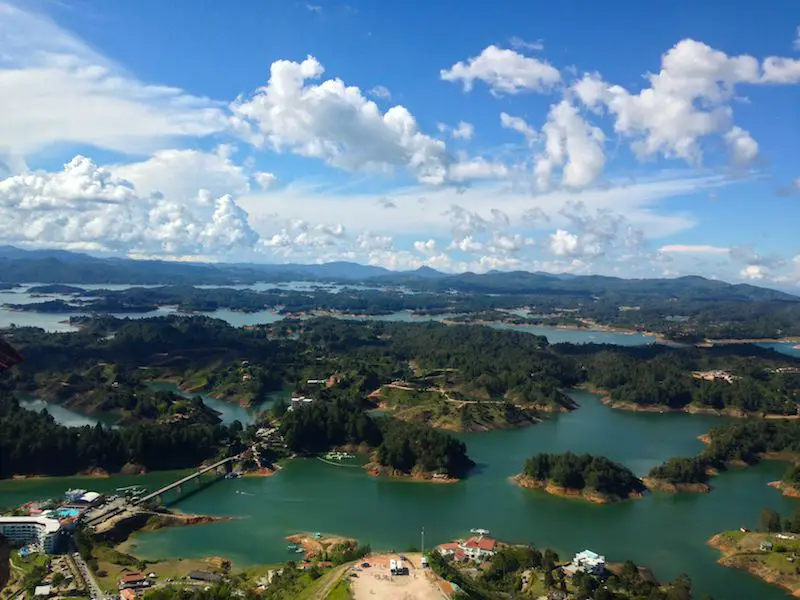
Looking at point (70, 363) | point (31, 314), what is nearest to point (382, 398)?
point (70, 363)

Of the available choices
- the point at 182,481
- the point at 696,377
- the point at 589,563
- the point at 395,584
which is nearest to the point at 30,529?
the point at 182,481

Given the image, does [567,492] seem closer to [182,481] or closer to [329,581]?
[329,581]

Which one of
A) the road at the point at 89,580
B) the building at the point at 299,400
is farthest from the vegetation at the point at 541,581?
the building at the point at 299,400

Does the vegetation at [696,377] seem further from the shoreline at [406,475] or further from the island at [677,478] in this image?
the shoreline at [406,475]

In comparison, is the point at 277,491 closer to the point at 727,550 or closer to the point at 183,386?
the point at 727,550

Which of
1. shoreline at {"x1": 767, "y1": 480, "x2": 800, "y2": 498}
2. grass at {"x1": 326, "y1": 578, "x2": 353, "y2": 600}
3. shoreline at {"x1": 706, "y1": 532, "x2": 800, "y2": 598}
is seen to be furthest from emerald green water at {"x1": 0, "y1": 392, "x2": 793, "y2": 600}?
grass at {"x1": 326, "y1": 578, "x2": 353, "y2": 600}

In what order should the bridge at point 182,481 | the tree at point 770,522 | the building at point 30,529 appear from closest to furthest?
the building at point 30,529
the tree at point 770,522
the bridge at point 182,481

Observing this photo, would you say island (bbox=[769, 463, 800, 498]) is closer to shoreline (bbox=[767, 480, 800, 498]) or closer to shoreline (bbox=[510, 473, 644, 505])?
shoreline (bbox=[767, 480, 800, 498])
